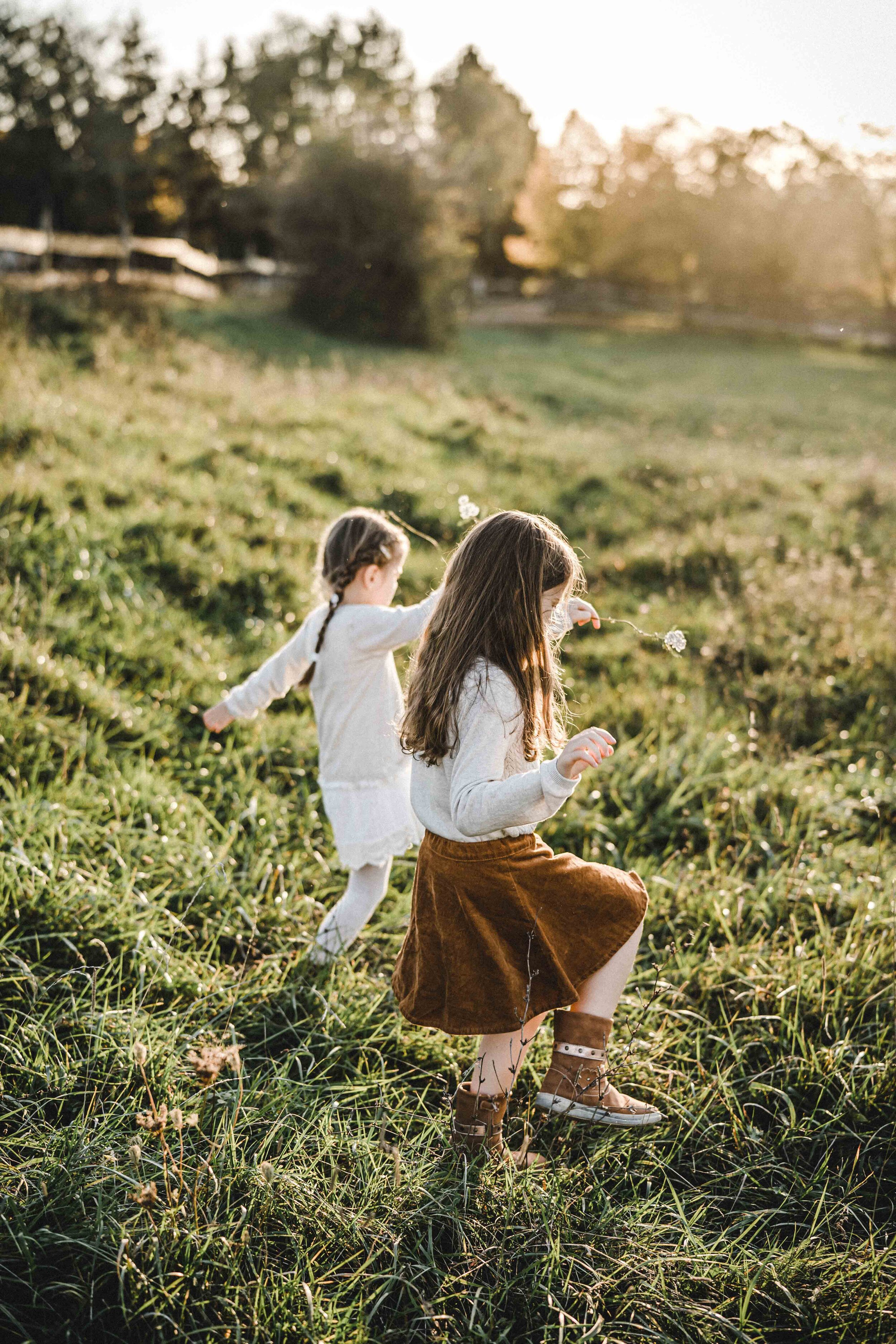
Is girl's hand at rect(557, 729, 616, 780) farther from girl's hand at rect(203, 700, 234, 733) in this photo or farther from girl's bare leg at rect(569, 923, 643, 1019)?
girl's hand at rect(203, 700, 234, 733)

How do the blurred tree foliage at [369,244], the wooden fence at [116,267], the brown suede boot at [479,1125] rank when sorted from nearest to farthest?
the brown suede boot at [479,1125], the wooden fence at [116,267], the blurred tree foliage at [369,244]

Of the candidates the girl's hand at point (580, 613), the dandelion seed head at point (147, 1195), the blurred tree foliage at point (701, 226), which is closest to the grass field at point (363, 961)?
the dandelion seed head at point (147, 1195)

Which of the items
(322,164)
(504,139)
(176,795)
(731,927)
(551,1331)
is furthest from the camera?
(504,139)

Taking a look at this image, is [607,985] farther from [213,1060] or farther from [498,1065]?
[213,1060]

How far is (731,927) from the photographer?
3314 mm

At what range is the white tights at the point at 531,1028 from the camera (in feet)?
7.45

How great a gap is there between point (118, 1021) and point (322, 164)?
19.8 metres

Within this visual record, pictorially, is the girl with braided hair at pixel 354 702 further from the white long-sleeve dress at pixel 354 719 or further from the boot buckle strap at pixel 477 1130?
the boot buckle strap at pixel 477 1130

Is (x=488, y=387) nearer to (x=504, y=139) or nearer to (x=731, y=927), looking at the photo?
(x=731, y=927)

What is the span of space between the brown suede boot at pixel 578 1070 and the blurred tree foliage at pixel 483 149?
19703 mm

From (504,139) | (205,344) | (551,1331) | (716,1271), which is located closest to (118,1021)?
(551,1331)

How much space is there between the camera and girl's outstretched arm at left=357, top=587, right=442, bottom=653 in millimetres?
2865

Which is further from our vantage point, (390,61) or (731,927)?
(390,61)

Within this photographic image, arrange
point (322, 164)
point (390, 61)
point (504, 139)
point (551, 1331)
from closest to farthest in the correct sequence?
point (551, 1331), point (322, 164), point (504, 139), point (390, 61)
